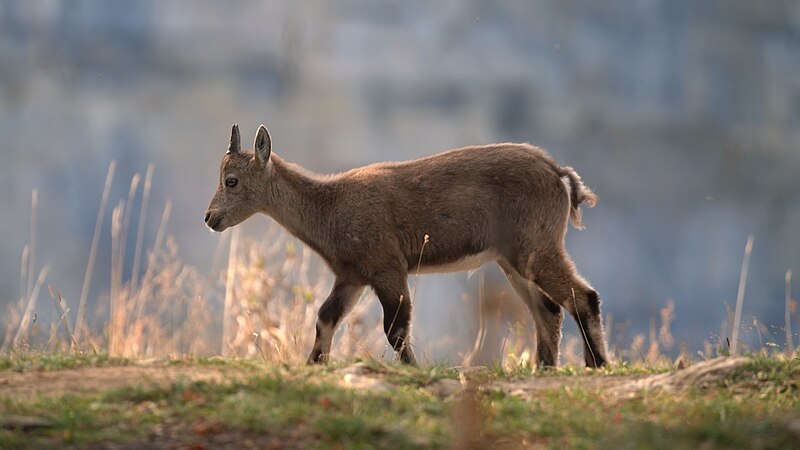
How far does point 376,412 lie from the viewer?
461 cm

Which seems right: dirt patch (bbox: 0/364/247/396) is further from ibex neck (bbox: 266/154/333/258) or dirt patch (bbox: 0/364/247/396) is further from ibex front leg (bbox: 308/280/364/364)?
ibex neck (bbox: 266/154/333/258)

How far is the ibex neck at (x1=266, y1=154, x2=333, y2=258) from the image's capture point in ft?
26.7

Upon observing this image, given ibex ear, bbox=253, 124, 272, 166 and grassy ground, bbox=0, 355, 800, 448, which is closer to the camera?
grassy ground, bbox=0, 355, 800, 448

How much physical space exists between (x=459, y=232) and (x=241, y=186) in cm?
198

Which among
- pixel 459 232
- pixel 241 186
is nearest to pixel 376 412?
pixel 459 232

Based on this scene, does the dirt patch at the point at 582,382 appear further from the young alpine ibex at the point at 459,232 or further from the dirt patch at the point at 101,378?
the young alpine ibex at the point at 459,232

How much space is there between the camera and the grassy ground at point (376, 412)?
4.14 metres

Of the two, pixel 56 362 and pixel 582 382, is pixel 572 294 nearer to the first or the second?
pixel 582 382

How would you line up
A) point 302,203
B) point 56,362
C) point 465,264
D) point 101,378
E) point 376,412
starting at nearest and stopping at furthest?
point 376,412 < point 101,378 < point 56,362 < point 465,264 < point 302,203

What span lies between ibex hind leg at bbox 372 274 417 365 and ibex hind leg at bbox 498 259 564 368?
3.20 ft

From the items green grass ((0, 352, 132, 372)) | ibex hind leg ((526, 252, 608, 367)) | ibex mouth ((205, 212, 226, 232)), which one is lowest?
green grass ((0, 352, 132, 372))

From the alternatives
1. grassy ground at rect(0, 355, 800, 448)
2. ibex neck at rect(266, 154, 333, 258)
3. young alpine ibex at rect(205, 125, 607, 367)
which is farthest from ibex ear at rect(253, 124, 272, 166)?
grassy ground at rect(0, 355, 800, 448)

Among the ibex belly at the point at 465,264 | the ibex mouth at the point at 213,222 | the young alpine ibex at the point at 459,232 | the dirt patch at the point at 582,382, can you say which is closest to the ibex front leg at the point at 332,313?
the young alpine ibex at the point at 459,232

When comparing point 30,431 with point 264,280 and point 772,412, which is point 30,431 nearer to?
point 772,412
